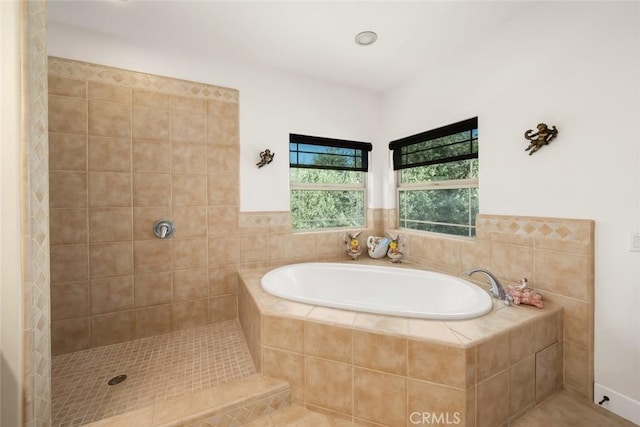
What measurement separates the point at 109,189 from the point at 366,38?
2.27 m

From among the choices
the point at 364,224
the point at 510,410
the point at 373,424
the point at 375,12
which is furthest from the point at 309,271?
the point at 375,12

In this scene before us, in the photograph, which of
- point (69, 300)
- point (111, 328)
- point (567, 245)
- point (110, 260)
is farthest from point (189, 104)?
point (567, 245)

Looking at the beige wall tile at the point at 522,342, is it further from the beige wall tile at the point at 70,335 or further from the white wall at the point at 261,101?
the beige wall tile at the point at 70,335

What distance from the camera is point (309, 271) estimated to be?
2.38 metres

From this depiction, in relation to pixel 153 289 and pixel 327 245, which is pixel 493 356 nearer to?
pixel 327 245

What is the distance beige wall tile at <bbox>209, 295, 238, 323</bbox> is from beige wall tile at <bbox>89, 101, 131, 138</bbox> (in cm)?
152

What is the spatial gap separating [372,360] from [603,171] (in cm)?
163

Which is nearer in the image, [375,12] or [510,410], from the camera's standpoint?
[510,410]

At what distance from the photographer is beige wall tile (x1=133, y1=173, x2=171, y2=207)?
2.04 metres

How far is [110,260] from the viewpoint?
198cm

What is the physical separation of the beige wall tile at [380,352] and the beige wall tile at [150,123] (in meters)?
2.08

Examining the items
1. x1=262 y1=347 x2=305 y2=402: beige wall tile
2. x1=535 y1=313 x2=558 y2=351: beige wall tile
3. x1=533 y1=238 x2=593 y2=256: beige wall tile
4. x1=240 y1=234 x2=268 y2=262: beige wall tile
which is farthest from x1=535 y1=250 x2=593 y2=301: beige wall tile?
x1=240 y1=234 x2=268 y2=262: beige wall tile

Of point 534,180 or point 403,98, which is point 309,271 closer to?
point 534,180

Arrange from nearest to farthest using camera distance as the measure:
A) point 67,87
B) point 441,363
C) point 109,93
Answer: point 441,363, point 67,87, point 109,93
